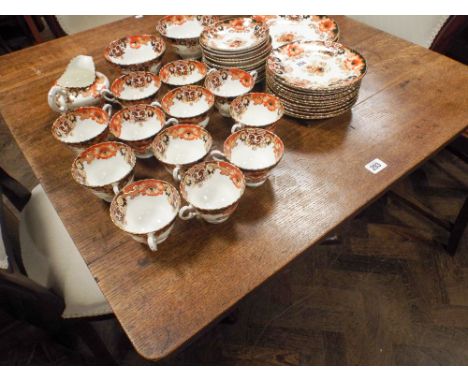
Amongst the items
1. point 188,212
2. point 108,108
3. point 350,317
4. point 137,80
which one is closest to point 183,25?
point 137,80

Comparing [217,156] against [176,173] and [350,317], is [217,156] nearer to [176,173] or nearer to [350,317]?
[176,173]

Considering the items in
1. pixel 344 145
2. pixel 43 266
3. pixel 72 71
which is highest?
pixel 72 71

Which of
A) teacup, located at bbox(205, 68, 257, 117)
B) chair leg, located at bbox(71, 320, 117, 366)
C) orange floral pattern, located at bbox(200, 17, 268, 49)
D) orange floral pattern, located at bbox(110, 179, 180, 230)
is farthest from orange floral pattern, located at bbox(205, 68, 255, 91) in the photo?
chair leg, located at bbox(71, 320, 117, 366)

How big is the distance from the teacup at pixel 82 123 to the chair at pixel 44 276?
0.24 m

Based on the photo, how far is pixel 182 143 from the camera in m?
0.85

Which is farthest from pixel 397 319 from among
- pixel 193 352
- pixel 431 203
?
pixel 193 352

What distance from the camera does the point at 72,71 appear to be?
3.37ft

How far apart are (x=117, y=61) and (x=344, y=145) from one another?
0.72 meters

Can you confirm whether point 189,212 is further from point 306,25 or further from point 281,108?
point 306,25

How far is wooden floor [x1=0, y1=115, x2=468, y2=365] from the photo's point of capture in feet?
3.98

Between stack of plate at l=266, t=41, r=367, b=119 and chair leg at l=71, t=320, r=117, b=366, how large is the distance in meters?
0.75

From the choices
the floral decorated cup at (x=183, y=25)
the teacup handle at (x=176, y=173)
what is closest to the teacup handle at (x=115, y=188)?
the teacup handle at (x=176, y=173)

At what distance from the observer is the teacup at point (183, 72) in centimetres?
102

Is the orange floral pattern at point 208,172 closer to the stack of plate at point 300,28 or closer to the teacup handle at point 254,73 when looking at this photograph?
the teacup handle at point 254,73
